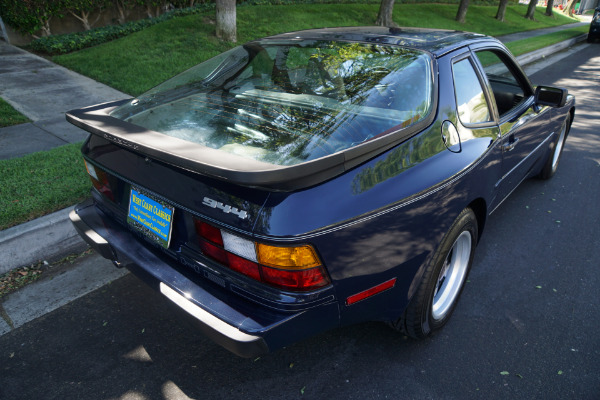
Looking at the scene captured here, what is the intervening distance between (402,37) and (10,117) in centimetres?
533

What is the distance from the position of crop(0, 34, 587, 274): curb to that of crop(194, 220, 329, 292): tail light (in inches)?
76.6

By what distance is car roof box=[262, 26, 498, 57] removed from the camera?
254 cm

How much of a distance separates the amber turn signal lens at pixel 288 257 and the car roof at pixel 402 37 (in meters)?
1.52

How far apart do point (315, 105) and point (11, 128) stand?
4795mm

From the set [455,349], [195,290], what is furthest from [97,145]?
[455,349]

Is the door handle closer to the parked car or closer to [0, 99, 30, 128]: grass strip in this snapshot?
[0, 99, 30, 128]: grass strip

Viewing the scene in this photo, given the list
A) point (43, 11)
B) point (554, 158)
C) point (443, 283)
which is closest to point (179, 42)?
point (43, 11)

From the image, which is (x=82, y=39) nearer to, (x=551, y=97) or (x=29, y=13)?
(x=29, y=13)

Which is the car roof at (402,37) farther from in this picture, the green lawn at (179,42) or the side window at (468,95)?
the green lawn at (179,42)

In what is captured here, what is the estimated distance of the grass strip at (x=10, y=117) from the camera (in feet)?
17.6

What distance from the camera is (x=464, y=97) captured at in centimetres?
246

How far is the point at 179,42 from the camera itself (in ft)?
30.0

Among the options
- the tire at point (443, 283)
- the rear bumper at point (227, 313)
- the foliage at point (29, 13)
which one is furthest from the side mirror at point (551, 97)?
the foliage at point (29, 13)

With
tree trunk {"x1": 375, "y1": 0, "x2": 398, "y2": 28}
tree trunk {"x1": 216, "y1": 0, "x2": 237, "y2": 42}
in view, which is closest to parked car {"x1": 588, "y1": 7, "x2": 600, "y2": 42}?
tree trunk {"x1": 375, "y1": 0, "x2": 398, "y2": 28}
